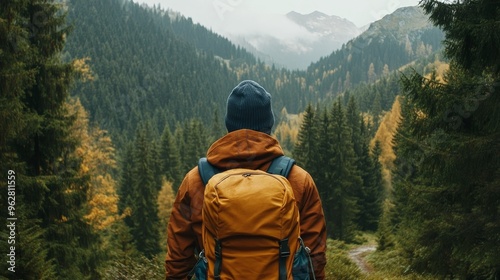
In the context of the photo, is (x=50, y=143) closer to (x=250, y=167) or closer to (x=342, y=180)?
(x=250, y=167)

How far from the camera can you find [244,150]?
300 cm

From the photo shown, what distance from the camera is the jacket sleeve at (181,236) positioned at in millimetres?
3164

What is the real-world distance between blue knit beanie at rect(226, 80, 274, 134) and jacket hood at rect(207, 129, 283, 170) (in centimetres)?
14

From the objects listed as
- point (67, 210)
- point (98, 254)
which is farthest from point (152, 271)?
point (98, 254)

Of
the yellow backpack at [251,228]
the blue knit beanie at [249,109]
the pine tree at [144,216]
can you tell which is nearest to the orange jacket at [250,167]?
the blue knit beanie at [249,109]

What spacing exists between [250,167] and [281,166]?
0.24 m

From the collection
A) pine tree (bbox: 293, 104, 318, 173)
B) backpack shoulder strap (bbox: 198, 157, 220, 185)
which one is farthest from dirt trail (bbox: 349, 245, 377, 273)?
backpack shoulder strap (bbox: 198, 157, 220, 185)

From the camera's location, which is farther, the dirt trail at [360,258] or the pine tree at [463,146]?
the dirt trail at [360,258]

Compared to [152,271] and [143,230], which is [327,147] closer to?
[143,230]

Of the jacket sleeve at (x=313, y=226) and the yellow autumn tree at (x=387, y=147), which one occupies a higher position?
the jacket sleeve at (x=313, y=226)

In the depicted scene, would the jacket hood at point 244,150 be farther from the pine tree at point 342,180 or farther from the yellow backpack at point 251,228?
the pine tree at point 342,180

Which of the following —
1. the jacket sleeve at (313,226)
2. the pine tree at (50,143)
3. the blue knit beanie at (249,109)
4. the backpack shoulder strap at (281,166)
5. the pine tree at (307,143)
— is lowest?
the pine tree at (307,143)

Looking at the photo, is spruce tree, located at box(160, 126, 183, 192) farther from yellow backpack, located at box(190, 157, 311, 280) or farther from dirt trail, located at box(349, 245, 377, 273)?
yellow backpack, located at box(190, 157, 311, 280)

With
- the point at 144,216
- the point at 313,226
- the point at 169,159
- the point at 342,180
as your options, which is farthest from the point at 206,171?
the point at 169,159
